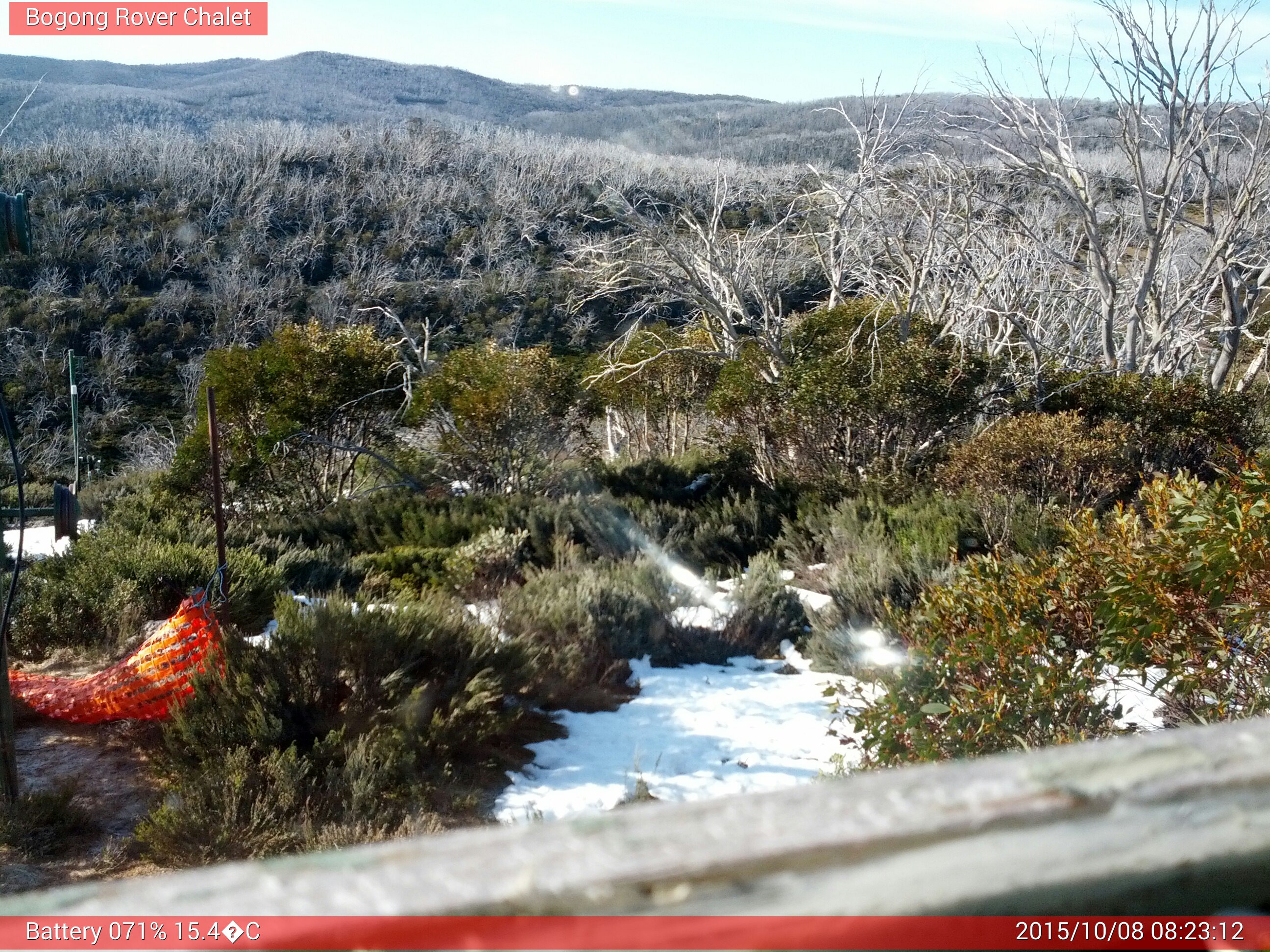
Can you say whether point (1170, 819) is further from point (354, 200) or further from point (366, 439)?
point (354, 200)

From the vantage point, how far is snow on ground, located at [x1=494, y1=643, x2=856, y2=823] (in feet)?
12.9

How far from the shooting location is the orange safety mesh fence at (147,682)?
4418mm

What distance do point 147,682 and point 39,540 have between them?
22.9ft

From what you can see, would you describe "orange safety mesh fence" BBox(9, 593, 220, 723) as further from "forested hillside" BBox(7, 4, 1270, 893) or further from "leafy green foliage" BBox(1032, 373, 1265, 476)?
"leafy green foliage" BBox(1032, 373, 1265, 476)

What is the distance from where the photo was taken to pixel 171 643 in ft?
14.8

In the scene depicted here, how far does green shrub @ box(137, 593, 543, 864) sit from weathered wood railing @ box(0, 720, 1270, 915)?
302 centimetres

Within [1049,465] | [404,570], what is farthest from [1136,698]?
[404,570]

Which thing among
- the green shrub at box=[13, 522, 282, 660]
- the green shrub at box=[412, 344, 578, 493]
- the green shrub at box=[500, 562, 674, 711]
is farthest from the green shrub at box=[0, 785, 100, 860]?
the green shrub at box=[412, 344, 578, 493]

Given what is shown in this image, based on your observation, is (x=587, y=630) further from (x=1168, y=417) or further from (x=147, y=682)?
(x=1168, y=417)

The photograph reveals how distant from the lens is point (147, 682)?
4441 mm

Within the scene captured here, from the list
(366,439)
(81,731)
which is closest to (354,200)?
(366,439)

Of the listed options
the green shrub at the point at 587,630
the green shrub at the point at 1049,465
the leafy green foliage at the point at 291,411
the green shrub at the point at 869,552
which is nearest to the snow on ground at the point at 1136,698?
the green shrub at the point at 869,552

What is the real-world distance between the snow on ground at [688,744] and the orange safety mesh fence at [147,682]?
5.21 ft

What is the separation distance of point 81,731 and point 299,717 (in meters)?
1.19
